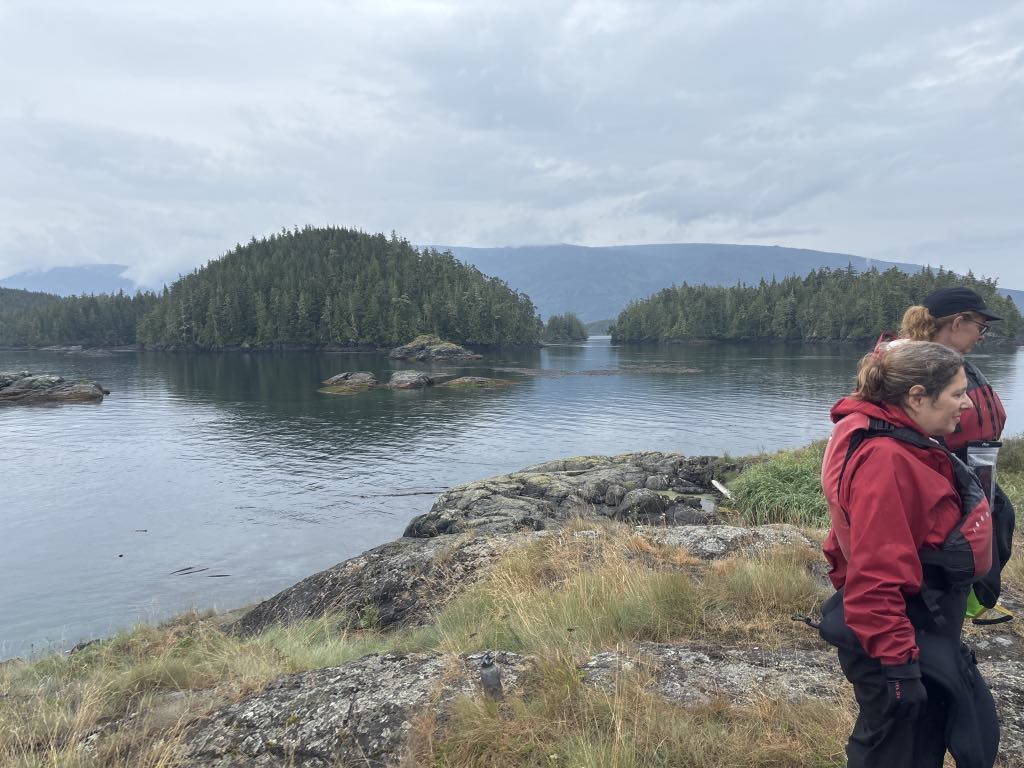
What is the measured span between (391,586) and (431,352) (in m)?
98.2

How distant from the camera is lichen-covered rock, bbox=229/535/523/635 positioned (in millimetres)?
8305

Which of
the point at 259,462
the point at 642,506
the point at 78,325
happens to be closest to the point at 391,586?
the point at 642,506

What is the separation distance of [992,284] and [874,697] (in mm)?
191434

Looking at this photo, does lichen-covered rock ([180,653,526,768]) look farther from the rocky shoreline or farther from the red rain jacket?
the red rain jacket

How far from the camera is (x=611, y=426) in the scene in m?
37.9

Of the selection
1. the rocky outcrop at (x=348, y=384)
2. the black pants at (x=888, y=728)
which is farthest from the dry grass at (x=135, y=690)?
the rocky outcrop at (x=348, y=384)

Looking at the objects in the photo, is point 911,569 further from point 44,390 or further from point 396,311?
point 396,311

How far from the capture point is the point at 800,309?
146 m

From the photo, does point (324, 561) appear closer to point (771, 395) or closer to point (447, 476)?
point (447, 476)

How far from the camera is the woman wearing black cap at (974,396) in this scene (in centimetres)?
295

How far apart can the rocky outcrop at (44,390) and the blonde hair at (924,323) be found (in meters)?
62.9

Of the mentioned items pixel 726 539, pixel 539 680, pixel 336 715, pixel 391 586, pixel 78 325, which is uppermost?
pixel 78 325

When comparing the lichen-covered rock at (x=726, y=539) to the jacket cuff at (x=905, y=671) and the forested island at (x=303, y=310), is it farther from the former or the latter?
Result: the forested island at (x=303, y=310)

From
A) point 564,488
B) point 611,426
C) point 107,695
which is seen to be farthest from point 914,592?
point 611,426
